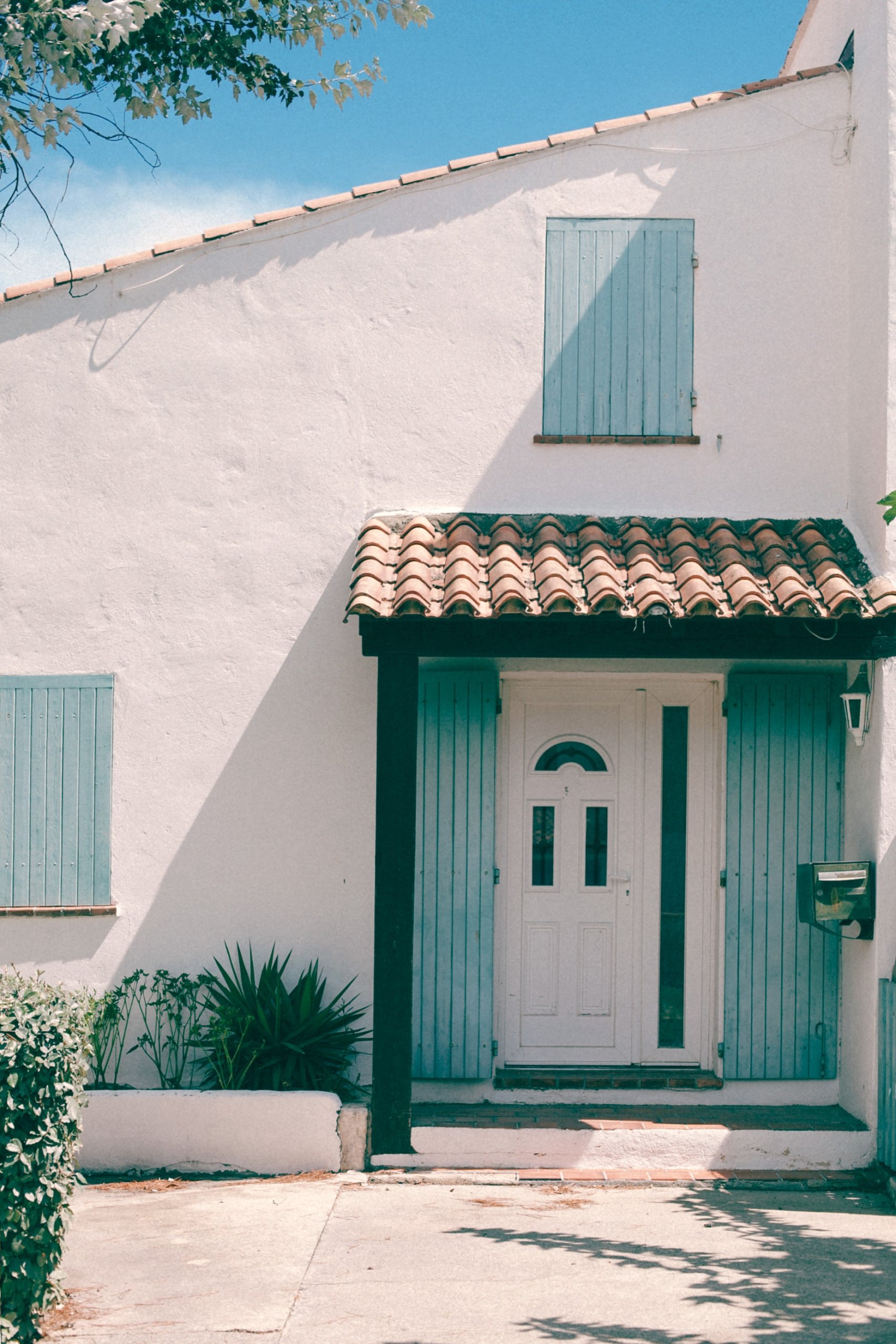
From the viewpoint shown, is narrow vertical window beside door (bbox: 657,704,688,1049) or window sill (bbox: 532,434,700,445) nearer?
window sill (bbox: 532,434,700,445)

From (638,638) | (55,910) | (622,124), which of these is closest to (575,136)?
(622,124)

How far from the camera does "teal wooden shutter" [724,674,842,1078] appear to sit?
7.93m

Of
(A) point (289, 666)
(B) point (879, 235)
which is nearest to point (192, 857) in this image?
(A) point (289, 666)

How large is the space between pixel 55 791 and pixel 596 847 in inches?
137

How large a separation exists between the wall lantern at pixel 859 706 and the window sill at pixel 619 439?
71.0 inches

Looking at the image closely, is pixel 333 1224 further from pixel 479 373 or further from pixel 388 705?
pixel 479 373

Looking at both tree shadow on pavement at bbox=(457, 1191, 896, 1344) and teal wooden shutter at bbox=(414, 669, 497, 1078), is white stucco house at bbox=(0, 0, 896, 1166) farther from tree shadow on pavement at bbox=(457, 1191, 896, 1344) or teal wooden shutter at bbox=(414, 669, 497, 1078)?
tree shadow on pavement at bbox=(457, 1191, 896, 1344)

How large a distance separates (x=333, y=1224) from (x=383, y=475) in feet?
14.4

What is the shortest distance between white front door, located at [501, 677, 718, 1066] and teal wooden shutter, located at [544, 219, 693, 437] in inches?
69.7

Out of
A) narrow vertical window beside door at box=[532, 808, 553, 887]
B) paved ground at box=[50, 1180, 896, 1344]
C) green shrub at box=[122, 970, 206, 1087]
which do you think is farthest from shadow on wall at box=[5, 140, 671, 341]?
paved ground at box=[50, 1180, 896, 1344]

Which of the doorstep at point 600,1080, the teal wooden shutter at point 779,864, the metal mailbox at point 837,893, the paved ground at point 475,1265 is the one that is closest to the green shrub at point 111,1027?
the paved ground at point 475,1265

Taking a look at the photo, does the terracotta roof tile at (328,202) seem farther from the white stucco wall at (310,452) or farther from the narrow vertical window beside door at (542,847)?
the narrow vertical window beside door at (542,847)

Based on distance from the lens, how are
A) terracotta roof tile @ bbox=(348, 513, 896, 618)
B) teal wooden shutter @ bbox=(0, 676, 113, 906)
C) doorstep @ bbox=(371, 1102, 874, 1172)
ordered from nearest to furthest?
terracotta roof tile @ bbox=(348, 513, 896, 618) < doorstep @ bbox=(371, 1102, 874, 1172) < teal wooden shutter @ bbox=(0, 676, 113, 906)

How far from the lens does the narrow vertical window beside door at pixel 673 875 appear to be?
8219 millimetres
